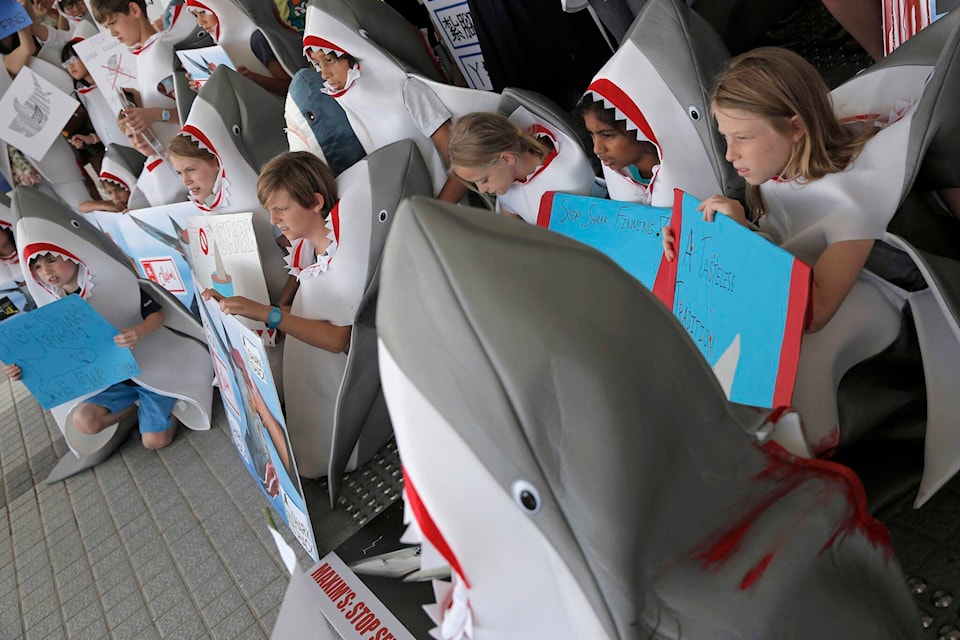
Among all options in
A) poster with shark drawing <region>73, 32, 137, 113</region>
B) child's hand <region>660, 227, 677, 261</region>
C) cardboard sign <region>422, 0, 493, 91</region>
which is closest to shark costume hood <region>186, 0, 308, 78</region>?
cardboard sign <region>422, 0, 493, 91</region>

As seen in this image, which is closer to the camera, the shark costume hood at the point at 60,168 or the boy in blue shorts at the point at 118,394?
the boy in blue shorts at the point at 118,394

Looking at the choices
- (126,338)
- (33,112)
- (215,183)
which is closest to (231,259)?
(215,183)

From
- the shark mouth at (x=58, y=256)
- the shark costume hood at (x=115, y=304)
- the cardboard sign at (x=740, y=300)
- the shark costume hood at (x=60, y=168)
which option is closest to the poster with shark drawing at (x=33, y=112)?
the shark costume hood at (x=60, y=168)

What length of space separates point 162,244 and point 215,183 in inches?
16.6

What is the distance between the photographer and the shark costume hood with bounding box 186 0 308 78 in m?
2.07

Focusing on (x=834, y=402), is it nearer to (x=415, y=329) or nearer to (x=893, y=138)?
(x=893, y=138)

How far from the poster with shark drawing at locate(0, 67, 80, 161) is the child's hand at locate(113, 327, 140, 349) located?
4.77 feet

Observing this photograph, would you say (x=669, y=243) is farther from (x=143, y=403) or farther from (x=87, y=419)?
(x=87, y=419)

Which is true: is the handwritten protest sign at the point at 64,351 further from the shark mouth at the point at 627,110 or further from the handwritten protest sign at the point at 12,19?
the handwritten protest sign at the point at 12,19

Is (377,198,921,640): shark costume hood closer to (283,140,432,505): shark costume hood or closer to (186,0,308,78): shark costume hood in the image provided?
(283,140,432,505): shark costume hood

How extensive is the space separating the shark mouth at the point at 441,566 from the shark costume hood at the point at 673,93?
0.81 meters

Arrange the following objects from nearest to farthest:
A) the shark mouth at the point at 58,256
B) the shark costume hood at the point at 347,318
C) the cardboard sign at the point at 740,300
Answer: the cardboard sign at the point at 740,300 → the shark costume hood at the point at 347,318 → the shark mouth at the point at 58,256

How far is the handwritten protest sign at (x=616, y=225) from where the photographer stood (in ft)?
3.83

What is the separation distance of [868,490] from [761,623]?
19.7 inches
